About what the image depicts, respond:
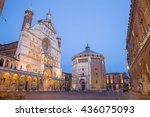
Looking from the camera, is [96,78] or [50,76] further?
[96,78]

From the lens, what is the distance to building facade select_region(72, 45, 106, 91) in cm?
5194

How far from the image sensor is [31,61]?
39031mm

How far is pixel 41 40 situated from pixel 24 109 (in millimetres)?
42734

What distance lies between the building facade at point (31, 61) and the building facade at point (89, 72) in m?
7.59

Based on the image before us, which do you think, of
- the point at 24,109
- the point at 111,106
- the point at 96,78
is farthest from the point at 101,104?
the point at 96,78

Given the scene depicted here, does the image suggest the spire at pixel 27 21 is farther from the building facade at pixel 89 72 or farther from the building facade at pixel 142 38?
the building facade at pixel 142 38

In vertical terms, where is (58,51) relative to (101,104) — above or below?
above

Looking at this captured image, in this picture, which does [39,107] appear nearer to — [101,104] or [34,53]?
[101,104]

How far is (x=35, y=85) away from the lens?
1494 inches

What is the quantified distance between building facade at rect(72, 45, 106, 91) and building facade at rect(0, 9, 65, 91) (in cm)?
759

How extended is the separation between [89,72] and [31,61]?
2419 cm

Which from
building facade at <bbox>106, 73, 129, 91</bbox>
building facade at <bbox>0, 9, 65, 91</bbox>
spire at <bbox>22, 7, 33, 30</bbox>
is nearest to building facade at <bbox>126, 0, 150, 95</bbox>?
building facade at <bbox>0, 9, 65, 91</bbox>

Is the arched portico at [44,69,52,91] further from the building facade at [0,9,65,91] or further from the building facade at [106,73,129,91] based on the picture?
the building facade at [106,73,129,91]

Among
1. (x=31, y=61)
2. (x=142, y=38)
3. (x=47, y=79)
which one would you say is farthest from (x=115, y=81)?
(x=142, y=38)
